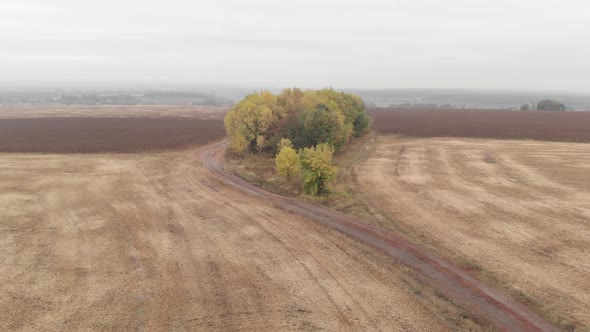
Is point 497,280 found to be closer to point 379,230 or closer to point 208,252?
point 379,230

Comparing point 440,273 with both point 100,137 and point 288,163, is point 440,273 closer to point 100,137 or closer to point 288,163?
point 288,163

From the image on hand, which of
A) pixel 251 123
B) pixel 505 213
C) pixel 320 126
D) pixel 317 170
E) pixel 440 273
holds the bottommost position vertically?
pixel 440 273

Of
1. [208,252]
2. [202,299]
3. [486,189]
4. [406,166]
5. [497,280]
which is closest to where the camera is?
[202,299]

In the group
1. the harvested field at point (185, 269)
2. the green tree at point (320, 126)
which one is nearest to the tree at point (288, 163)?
the harvested field at point (185, 269)

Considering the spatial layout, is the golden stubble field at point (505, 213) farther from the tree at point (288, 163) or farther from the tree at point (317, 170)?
the tree at point (288, 163)

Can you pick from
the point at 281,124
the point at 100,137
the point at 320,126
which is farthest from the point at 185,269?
the point at 100,137

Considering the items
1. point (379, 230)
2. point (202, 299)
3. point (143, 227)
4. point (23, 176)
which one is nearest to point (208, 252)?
point (202, 299)

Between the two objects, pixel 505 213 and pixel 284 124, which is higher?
pixel 284 124
